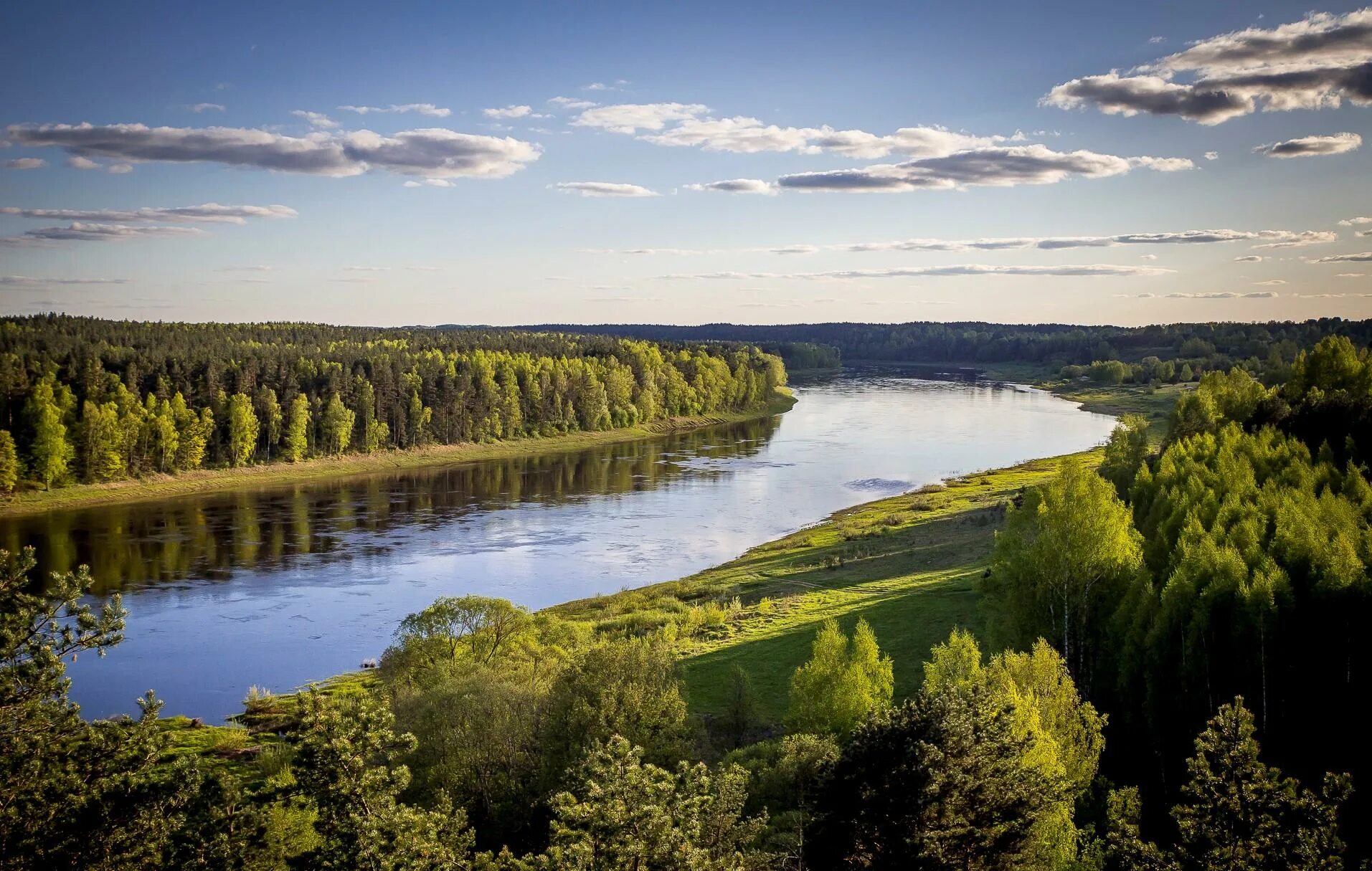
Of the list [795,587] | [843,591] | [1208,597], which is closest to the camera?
[1208,597]

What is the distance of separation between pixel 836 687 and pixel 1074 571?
36.1 ft

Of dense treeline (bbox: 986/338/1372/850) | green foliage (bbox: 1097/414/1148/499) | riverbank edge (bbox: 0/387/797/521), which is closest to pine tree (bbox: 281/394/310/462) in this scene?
riverbank edge (bbox: 0/387/797/521)

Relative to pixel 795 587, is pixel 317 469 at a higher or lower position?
higher

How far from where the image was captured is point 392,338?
612 feet

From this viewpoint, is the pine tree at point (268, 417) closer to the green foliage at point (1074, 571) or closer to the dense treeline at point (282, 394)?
the dense treeline at point (282, 394)

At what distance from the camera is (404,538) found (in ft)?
225

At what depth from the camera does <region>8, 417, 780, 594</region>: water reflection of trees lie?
61.9m

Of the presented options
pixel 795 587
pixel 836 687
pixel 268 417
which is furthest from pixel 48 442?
pixel 836 687

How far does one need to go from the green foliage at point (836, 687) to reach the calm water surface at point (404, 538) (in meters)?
24.3

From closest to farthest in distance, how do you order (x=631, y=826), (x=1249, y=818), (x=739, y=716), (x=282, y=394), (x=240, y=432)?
1. (x=631, y=826)
2. (x=1249, y=818)
3. (x=739, y=716)
4. (x=240, y=432)
5. (x=282, y=394)

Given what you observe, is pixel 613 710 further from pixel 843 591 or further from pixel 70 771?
pixel 843 591

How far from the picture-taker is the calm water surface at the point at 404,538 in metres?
45.5

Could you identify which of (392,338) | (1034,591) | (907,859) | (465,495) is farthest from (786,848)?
(392,338)

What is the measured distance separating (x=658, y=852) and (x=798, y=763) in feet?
38.8
